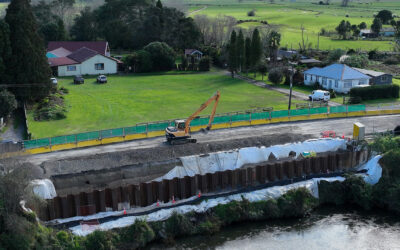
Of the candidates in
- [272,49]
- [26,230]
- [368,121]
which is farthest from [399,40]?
[26,230]

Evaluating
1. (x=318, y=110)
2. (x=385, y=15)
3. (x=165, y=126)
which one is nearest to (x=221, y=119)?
(x=165, y=126)

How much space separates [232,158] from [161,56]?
55.7 meters

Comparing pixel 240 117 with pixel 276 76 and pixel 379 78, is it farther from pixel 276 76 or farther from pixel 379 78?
pixel 379 78

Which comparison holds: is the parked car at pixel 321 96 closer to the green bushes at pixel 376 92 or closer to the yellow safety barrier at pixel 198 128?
the green bushes at pixel 376 92

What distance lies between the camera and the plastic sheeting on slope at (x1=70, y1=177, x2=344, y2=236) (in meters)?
30.2

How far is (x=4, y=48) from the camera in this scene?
5356cm

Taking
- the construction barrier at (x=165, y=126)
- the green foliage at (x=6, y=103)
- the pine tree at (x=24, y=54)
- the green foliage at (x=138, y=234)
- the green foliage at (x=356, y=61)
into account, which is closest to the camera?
the green foliage at (x=138, y=234)

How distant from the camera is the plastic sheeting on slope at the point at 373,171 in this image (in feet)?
120

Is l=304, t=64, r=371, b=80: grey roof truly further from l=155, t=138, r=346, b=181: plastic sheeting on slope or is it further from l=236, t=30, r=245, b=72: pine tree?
l=155, t=138, r=346, b=181: plastic sheeting on slope

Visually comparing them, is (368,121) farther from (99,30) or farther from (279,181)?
(99,30)

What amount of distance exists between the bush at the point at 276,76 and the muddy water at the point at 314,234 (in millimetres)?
41698

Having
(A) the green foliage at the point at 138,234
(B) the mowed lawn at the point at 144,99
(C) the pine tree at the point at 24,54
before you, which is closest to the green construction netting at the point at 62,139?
(B) the mowed lawn at the point at 144,99

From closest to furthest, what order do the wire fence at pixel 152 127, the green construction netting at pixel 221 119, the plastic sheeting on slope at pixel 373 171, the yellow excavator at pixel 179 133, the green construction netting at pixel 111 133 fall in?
the plastic sheeting on slope at pixel 373 171 < the wire fence at pixel 152 127 < the yellow excavator at pixel 179 133 < the green construction netting at pixel 111 133 < the green construction netting at pixel 221 119

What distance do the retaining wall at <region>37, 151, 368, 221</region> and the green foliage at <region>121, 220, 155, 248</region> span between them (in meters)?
2.90
